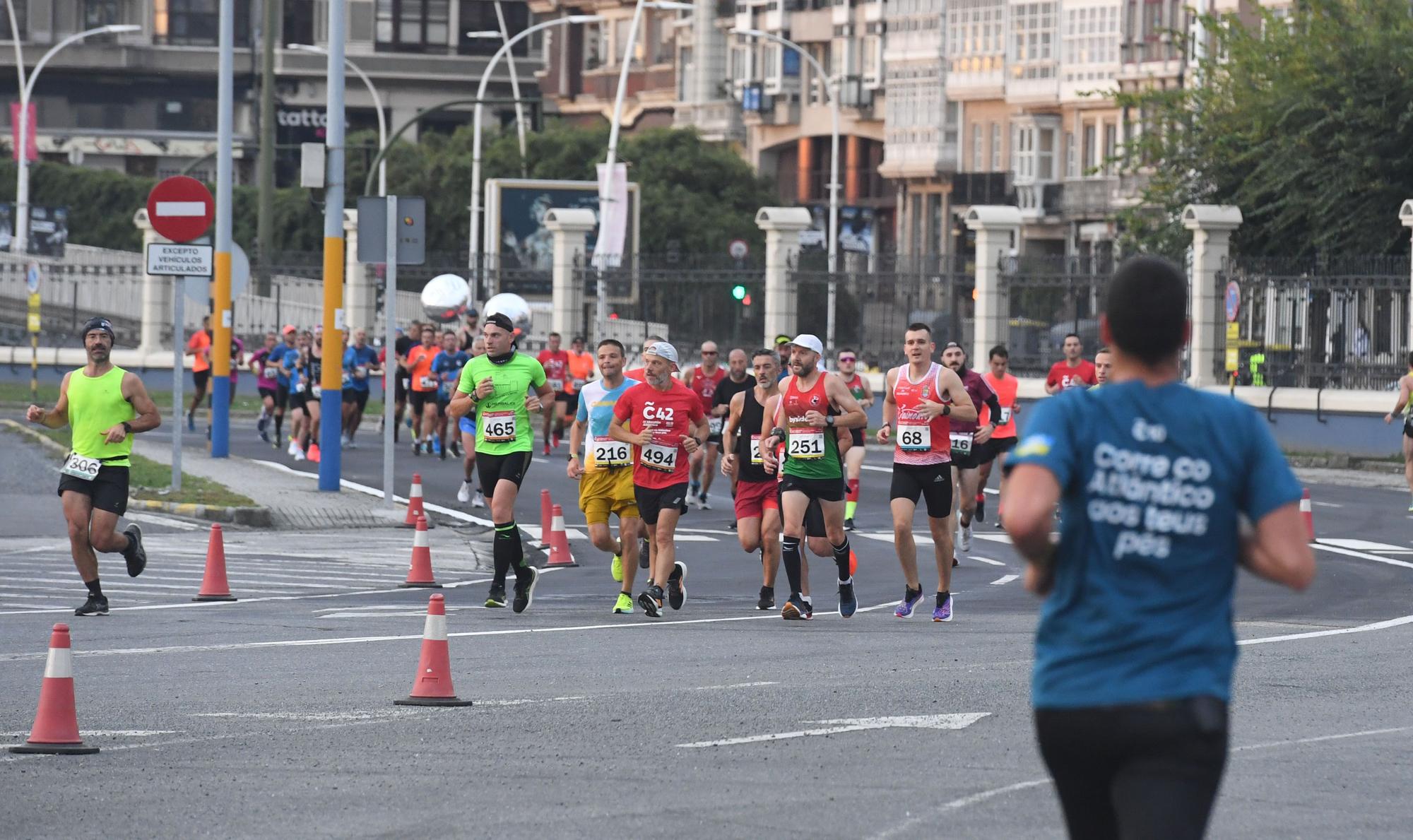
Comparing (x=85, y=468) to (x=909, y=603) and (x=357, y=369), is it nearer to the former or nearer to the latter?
(x=909, y=603)

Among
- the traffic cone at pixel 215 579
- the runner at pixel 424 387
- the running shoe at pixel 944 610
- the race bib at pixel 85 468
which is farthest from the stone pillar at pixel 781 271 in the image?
the race bib at pixel 85 468

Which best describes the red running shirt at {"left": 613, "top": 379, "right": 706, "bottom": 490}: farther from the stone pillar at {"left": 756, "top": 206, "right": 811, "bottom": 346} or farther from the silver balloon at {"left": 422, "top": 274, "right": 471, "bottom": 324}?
the silver balloon at {"left": 422, "top": 274, "right": 471, "bottom": 324}

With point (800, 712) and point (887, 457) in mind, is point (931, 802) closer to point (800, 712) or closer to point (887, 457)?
point (800, 712)

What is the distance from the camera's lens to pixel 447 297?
A: 45594mm

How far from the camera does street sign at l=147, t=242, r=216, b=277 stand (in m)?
23.6

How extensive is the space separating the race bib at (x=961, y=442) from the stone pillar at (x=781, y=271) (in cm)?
2143

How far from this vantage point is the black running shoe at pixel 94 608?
1501 cm

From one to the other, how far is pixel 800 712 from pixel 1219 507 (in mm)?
5729

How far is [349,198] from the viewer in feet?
263

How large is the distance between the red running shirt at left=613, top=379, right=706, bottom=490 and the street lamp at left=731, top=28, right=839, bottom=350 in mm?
25211

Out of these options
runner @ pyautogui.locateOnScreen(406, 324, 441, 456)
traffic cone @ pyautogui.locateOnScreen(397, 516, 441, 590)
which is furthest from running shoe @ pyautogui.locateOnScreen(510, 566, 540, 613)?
runner @ pyautogui.locateOnScreen(406, 324, 441, 456)

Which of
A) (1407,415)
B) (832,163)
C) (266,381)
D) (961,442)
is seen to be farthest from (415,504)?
(832,163)

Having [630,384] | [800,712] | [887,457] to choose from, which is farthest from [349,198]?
[800,712]

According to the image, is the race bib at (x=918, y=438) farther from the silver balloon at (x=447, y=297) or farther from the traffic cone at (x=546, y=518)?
the silver balloon at (x=447, y=297)
